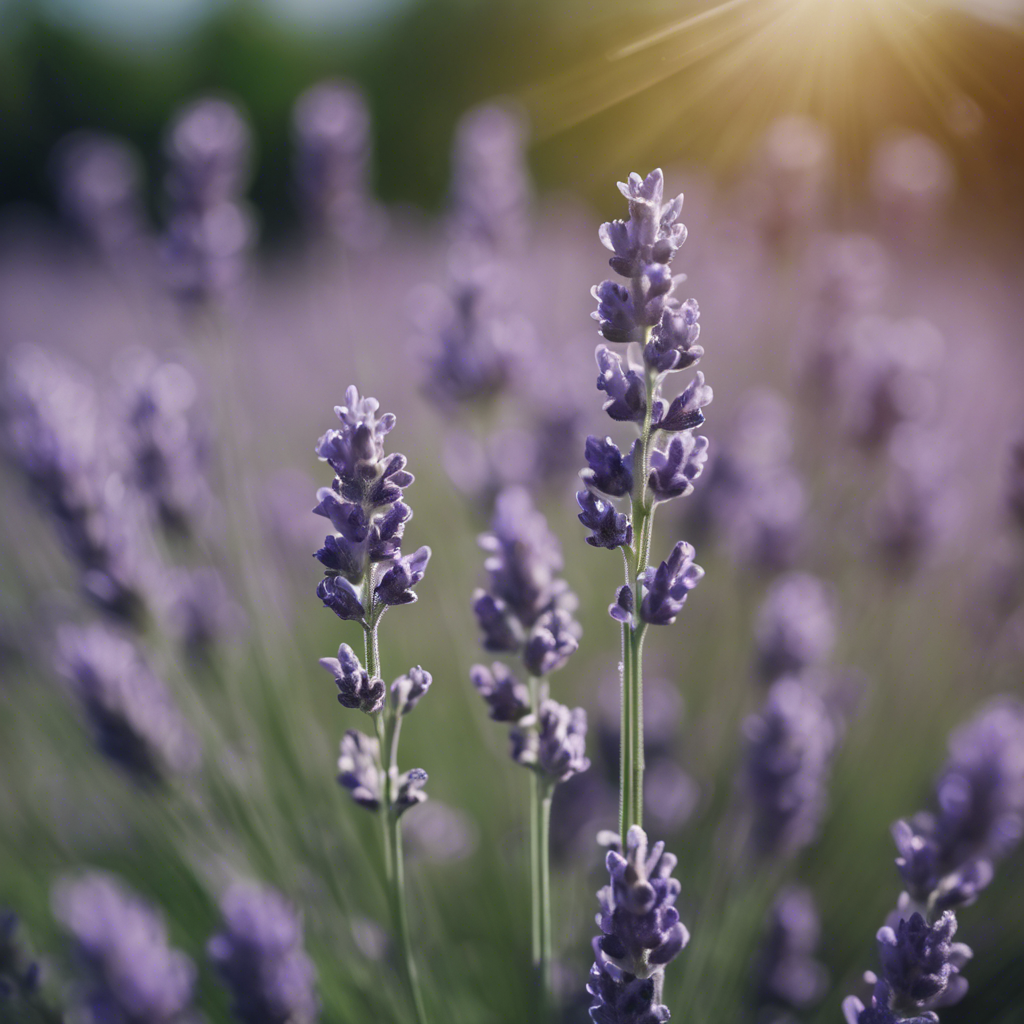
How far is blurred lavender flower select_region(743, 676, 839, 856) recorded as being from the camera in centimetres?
A: 148

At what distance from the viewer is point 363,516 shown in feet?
2.83

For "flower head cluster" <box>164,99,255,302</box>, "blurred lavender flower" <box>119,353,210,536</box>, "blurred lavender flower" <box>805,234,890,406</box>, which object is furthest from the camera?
"blurred lavender flower" <box>805,234,890,406</box>

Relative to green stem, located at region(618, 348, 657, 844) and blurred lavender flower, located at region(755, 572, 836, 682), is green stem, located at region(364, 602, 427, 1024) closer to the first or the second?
green stem, located at region(618, 348, 657, 844)

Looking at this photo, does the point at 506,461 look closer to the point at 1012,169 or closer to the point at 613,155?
the point at 1012,169

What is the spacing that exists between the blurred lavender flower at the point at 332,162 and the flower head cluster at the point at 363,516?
1954 mm

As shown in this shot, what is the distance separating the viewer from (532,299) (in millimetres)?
4305

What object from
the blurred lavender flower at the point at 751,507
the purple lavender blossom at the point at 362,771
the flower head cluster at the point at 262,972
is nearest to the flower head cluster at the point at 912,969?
the purple lavender blossom at the point at 362,771

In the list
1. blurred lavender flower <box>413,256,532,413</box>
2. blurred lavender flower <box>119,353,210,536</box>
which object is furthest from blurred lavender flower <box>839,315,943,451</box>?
blurred lavender flower <box>119,353,210,536</box>

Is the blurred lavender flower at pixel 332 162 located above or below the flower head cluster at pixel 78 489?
above

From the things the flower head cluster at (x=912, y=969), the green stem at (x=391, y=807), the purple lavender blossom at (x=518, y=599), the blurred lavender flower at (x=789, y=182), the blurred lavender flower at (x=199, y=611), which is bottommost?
the flower head cluster at (x=912, y=969)

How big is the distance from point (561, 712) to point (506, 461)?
108 centimetres

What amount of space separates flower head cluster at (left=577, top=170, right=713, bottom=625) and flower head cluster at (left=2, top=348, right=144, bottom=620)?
971 mm

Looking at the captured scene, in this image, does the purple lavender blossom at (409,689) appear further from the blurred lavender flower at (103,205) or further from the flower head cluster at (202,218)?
the blurred lavender flower at (103,205)

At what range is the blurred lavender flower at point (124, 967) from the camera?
124 cm
